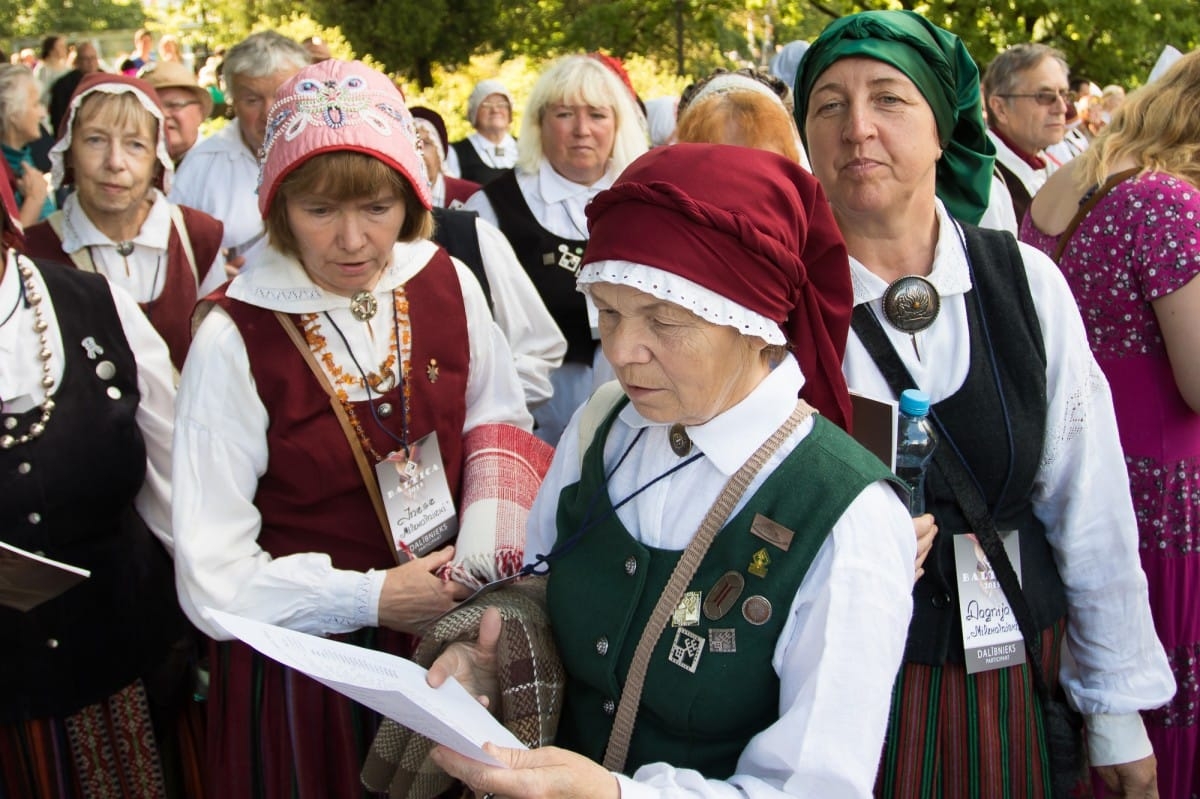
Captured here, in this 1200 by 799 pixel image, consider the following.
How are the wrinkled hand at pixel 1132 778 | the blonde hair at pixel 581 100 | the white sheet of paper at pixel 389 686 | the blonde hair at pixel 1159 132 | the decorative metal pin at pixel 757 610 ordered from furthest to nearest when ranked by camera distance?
the blonde hair at pixel 581 100
the blonde hair at pixel 1159 132
the wrinkled hand at pixel 1132 778
the decorative metal pin at pixel 757 610
the white sheet of paper at pixel 389 686

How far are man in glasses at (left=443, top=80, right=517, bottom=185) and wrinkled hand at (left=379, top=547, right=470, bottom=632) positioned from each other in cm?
714

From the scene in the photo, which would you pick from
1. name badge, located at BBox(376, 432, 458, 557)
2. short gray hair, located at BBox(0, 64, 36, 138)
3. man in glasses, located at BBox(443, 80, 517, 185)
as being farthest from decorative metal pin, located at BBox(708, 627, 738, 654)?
man in glasses, located at BBox(443, 80, 517, 185)

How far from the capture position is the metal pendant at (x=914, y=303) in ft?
6.42

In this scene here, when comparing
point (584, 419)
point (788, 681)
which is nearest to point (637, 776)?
point (788, 681)

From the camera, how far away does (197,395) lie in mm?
2145

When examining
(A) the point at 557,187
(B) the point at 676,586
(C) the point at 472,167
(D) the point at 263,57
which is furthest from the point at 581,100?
(C) the point at 472,167

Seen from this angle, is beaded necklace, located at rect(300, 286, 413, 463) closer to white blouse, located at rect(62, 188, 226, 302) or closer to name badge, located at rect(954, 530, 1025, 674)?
name badge, located at rect(954, 530, 1025, 674)

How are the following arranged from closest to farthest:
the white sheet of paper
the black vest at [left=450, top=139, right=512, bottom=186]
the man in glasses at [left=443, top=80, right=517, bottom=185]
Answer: the white sheet of paper
the black vest at [left=450, top=139, right=512, bottom=186]
the man in glasses at [left=443, top=80, right=517, bottom=185]

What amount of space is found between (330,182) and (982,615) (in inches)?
60.1

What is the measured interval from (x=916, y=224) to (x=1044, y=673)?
35.2 inches

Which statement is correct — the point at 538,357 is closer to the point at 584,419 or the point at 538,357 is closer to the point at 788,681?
the point at 584,419

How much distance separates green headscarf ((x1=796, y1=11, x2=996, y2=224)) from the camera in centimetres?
201

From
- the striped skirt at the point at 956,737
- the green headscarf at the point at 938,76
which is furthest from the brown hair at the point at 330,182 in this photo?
the striped skirt at the point at 956,737

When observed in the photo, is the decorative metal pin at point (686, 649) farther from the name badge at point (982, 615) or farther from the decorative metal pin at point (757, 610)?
the name badge at point (982, 615)
